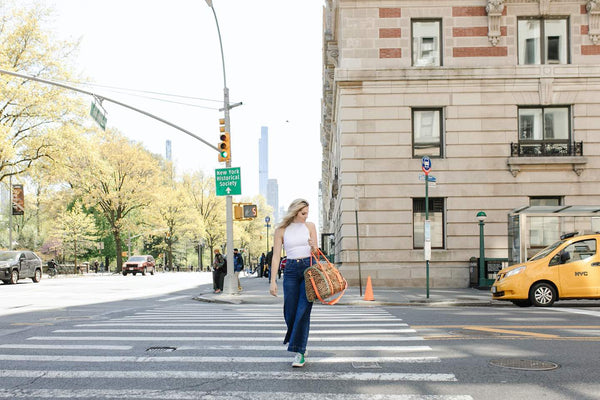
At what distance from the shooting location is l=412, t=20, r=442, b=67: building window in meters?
23.9

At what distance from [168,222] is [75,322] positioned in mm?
59474

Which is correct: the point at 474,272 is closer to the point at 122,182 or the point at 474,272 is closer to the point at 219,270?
the point at 219,270

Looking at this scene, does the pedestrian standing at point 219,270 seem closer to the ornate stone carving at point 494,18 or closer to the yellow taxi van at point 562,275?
the yellow taxi van at point 562,275

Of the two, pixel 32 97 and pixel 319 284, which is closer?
pixel 319 284

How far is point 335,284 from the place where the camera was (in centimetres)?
645

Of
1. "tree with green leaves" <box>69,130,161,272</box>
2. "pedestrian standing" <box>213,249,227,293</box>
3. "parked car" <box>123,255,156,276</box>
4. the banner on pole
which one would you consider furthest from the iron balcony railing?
"tree with green leaves" <box>69,130,161,272</box>

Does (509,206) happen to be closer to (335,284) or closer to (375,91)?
(375,91)

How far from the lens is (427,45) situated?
23.9 meters

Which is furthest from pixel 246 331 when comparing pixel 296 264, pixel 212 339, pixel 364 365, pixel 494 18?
pixel 494 18

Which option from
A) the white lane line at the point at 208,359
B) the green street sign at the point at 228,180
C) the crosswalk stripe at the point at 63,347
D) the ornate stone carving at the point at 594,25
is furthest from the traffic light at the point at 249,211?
the white lane line at the point at 208,359

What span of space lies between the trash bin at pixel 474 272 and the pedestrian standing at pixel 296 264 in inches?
655

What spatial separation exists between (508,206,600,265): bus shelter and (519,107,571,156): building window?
5024 millimetres

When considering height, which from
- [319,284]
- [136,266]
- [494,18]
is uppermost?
[494,18]

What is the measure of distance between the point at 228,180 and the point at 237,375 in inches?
554
